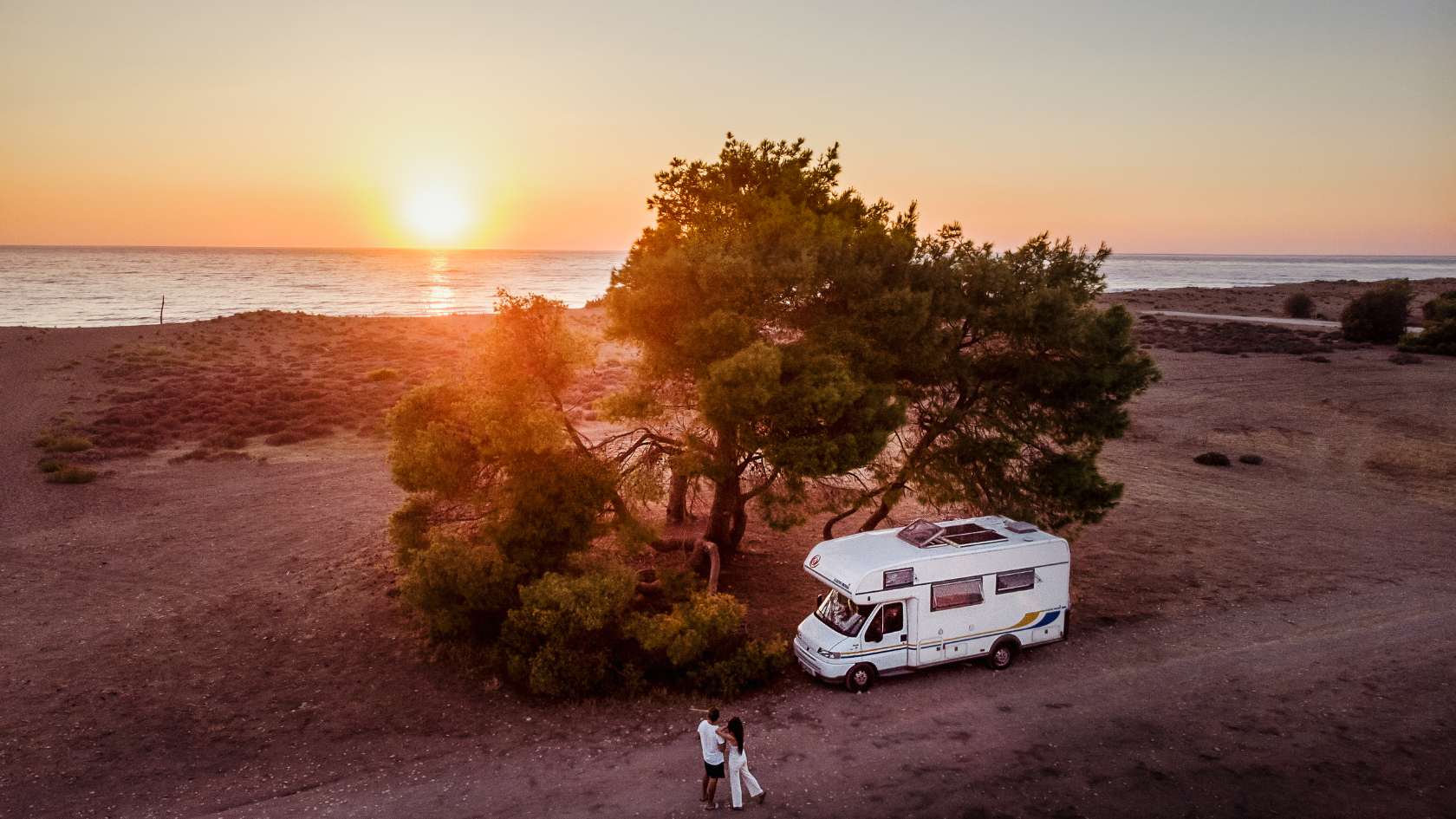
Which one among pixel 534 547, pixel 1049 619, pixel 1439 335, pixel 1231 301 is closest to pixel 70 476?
pixel 534 547

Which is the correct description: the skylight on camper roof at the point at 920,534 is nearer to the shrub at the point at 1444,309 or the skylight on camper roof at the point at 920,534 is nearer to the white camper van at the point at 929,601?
the white camper van at the point at 929,601

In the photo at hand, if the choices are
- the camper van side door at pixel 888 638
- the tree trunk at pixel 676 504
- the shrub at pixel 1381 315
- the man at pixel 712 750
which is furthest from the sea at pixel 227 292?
the shrub at pixel 1381 315

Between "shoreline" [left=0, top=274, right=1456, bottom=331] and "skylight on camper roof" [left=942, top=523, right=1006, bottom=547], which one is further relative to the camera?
"shoreline" [left=0, top=274, right=1456, bottom=331]

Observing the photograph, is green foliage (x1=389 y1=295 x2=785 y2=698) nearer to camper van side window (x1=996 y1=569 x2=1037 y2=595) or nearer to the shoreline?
camper van side window (x1=996 y1=569 x2=1037 y2=595)

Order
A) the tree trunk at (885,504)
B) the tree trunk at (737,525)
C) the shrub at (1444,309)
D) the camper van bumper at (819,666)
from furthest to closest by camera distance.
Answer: the shrub at (1444,309)
the tree trunk at (737,525)
the tree trunk at (885,504)
the camper van bumper at (819,666)

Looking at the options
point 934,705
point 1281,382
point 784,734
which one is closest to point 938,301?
point 934,705

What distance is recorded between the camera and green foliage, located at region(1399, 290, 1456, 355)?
5081cm

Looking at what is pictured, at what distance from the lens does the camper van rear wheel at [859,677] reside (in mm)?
14578

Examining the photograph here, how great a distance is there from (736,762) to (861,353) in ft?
30.2

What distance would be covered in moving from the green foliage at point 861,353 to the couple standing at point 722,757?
19.3 ft

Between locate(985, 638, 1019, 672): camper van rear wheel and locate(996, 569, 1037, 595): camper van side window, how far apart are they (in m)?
1.14

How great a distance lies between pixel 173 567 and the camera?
66.0ft

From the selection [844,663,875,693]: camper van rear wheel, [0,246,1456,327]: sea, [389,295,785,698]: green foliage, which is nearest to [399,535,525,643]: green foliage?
[389,295,785,698]: green foliage

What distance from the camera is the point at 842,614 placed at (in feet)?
49.4
